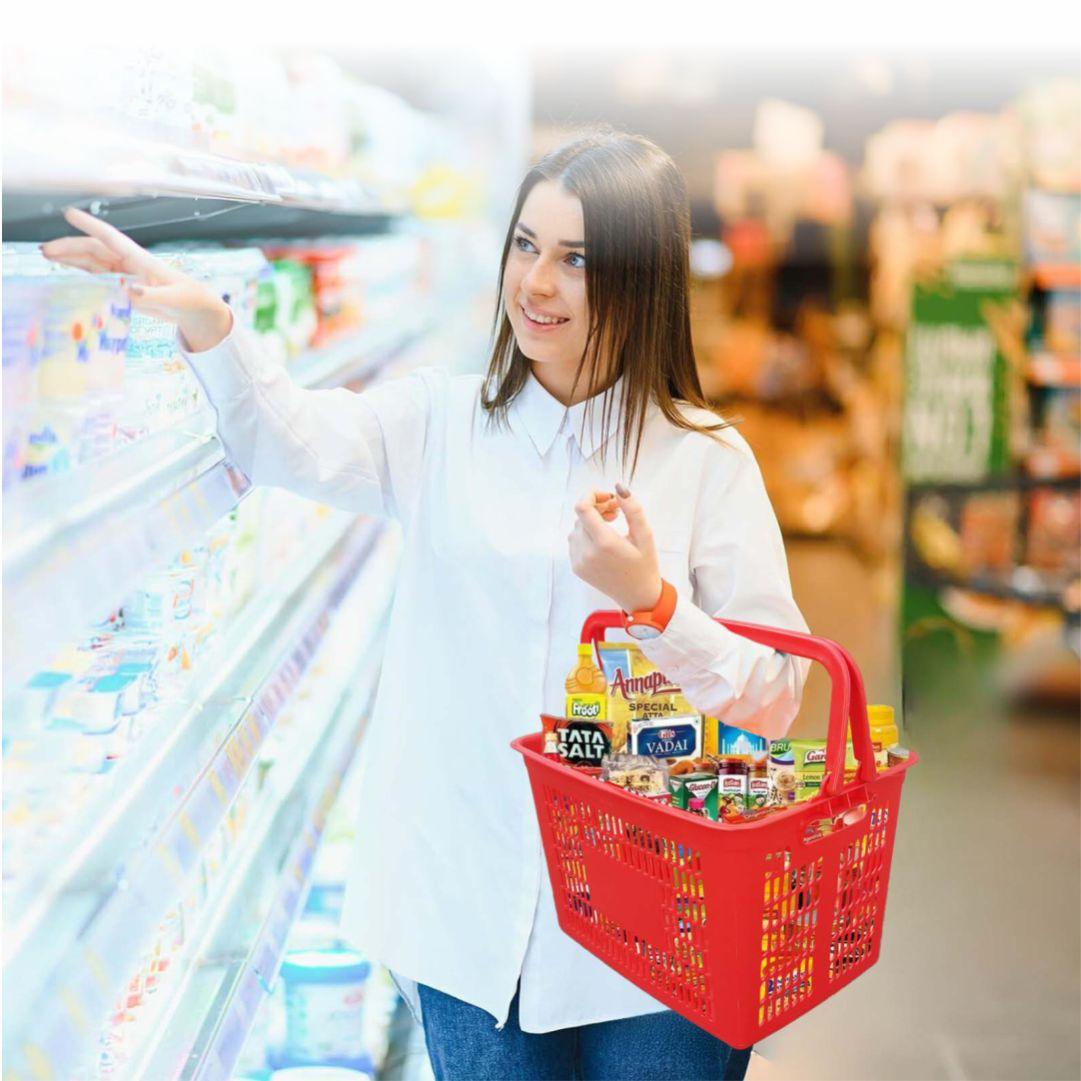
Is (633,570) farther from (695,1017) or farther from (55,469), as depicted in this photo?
(55,469)

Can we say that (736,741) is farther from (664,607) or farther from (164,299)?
(164,299)

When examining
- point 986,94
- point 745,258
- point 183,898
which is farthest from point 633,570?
point 745,258

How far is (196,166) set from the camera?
168 cm

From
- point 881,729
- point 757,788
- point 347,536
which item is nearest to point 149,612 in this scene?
point 757,788

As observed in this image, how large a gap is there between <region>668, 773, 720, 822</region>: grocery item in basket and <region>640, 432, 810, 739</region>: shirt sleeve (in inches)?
3.3

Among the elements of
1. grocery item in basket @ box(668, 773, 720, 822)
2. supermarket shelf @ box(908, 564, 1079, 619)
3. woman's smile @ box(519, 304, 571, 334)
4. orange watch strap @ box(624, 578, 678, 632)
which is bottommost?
supermarket shelf @ box(908, 564, 1079, 619)

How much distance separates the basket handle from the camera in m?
1.51

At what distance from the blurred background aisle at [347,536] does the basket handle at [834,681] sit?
0.32m

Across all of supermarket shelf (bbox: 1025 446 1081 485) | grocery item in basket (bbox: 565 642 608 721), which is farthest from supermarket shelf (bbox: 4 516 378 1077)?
supermarket shelf (bbox: 1025 446 1081 485)

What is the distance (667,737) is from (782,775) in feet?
0.45

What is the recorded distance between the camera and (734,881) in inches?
57.1

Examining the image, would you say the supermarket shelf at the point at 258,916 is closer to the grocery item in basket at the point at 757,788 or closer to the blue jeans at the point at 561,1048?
the blue jeans at the point at 561,1048

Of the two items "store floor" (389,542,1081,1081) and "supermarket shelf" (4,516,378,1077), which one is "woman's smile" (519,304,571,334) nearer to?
"supermarket shelf" (4,516,378,1077)

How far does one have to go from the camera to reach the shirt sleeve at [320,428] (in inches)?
65.4
